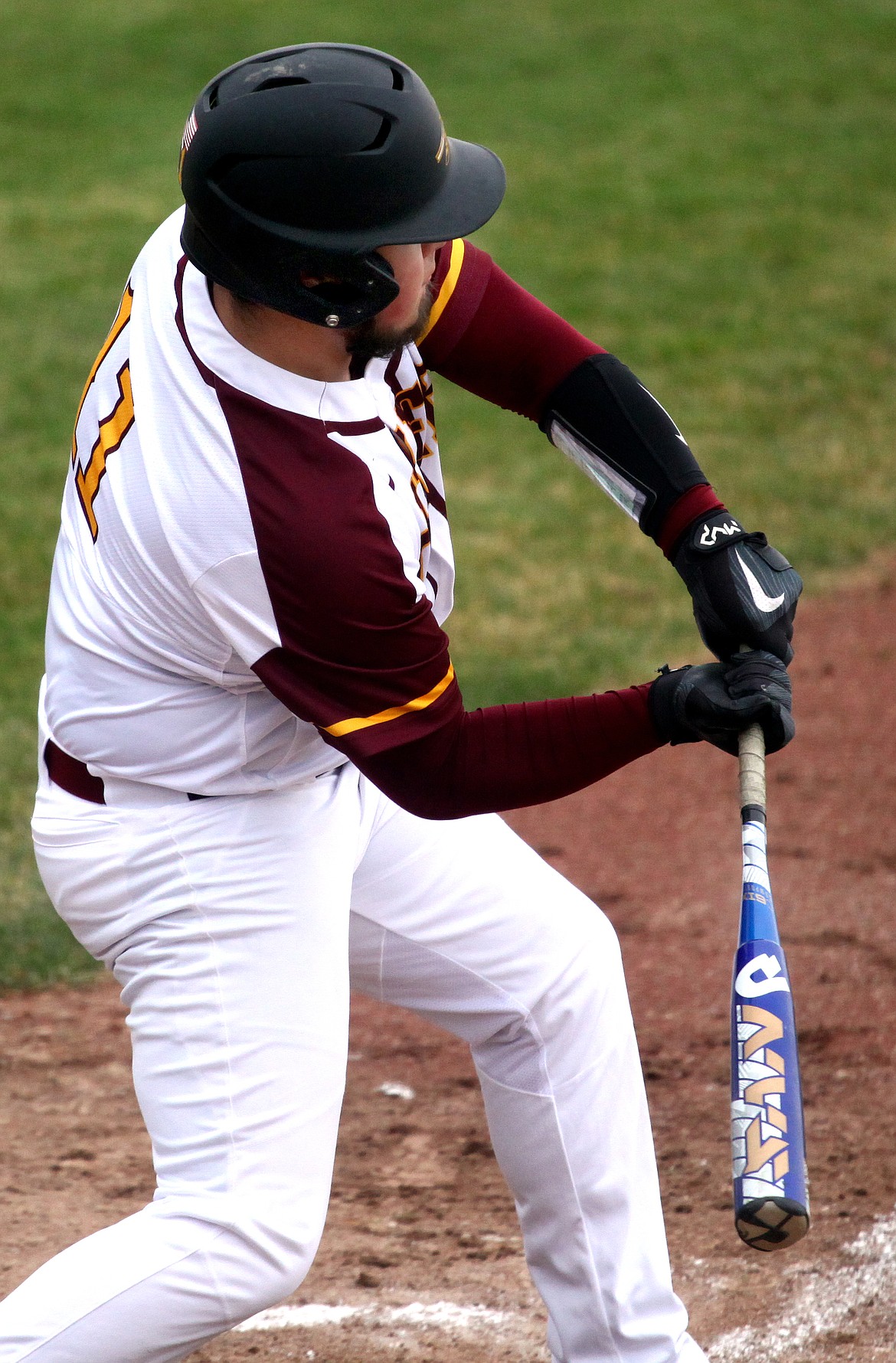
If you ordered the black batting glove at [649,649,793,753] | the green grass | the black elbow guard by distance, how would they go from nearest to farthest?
1. the black batting glove at [649,649,793,753]
2. the black elbow guard
3. the green grass

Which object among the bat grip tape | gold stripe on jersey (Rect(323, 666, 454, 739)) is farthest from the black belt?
the bat grip tape

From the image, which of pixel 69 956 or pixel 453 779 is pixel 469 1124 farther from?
pixel 453 779

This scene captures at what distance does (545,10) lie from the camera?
15172mm

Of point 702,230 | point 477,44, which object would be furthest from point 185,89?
point 702,230

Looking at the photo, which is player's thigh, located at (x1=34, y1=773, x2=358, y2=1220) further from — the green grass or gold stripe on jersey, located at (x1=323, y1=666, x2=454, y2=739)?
the green grass

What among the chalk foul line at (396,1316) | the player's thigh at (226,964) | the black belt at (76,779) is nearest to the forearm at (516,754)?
the player's thigh at (226,964)

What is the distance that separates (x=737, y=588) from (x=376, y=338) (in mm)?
738

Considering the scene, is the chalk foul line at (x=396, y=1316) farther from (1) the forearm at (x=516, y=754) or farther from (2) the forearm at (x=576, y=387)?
(2) the forearm at (x=576, y=387)

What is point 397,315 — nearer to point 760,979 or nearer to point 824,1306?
point 760,979

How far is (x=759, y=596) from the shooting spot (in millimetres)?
2494

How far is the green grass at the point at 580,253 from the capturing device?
655 cm

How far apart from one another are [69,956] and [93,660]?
233cm

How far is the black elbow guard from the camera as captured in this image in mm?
2711

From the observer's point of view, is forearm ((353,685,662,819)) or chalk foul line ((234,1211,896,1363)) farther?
chalk foul line ((234,1211,896,1363))
